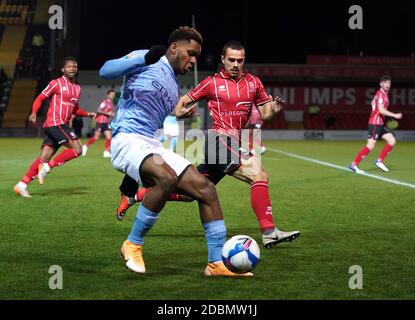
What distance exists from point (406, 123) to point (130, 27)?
16.4 metres

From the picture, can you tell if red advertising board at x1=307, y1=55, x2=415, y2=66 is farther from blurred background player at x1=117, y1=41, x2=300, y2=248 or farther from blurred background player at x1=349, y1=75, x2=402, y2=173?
blurred background player at x1=117, y1=41, x2=300, y2=248

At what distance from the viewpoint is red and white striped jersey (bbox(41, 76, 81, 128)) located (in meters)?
13.7

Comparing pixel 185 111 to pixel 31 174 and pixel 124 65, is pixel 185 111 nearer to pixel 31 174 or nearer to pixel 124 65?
pixel 124 65

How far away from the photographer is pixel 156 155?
6.72 m

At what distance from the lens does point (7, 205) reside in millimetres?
11625

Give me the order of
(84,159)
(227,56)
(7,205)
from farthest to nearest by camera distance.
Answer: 1. (84,159)
2. (7,205)
3. (227,56)

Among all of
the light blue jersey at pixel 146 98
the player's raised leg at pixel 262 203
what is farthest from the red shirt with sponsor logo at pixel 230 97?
the light blue jersey at pixel 146 98

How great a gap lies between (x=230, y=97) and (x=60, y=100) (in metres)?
5.41

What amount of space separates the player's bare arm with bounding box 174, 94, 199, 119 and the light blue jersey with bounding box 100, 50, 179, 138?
0.99m

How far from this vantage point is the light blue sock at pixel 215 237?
6.77 m

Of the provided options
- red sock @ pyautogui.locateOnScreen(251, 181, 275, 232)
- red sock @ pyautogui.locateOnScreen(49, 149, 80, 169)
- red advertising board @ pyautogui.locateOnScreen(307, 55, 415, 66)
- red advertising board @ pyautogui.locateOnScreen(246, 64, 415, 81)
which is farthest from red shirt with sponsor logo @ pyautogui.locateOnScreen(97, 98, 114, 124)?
red advertising board @ pyautogui.locateOnScreen(307, 55, 415, 66)

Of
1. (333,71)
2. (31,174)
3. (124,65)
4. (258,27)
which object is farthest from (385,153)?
(258,27)
